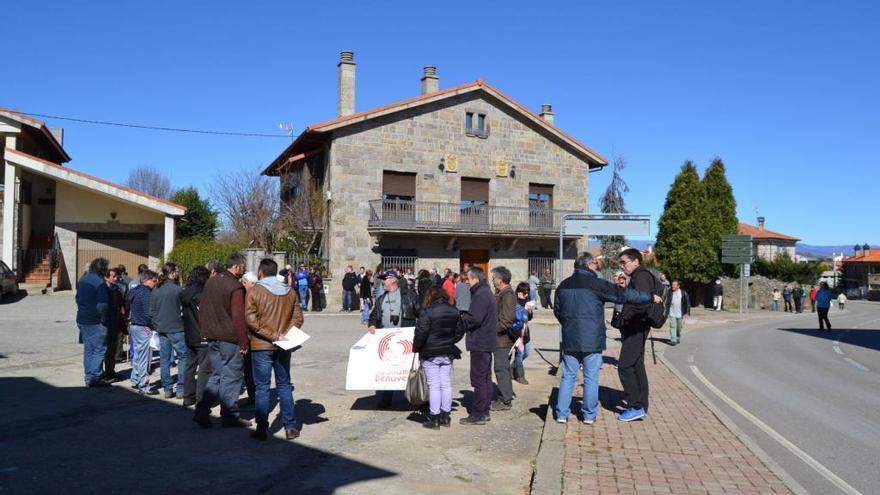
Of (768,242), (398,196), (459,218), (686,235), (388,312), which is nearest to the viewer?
(388,312)

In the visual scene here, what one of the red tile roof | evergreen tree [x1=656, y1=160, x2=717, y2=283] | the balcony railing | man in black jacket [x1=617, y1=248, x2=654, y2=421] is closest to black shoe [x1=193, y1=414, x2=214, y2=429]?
man in black jacket [x1=617, y1=248, x2=654, y2=421]

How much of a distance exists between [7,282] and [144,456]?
63.6ft

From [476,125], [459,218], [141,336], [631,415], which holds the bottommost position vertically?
[631,415]

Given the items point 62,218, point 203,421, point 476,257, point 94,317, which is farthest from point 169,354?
point 476,257

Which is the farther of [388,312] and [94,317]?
[94,317]

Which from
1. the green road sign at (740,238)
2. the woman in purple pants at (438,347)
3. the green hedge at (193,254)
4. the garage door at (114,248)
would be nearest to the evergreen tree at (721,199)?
the green road sign at (740,238)

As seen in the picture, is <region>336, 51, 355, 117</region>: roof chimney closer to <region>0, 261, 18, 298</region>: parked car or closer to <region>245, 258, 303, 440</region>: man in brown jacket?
<region>0, 261, 18, 298</region>: parked car

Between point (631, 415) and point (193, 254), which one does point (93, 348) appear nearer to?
point (631, 415)

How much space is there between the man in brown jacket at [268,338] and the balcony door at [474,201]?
877 inches

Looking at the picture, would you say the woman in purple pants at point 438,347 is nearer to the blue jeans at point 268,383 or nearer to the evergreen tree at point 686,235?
the blue jeans at point 268,383

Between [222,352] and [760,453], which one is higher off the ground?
[222,352]

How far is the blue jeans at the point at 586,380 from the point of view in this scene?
24.3 ft

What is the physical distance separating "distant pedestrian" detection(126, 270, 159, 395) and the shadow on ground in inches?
34.0

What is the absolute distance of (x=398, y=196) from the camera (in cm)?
2847
